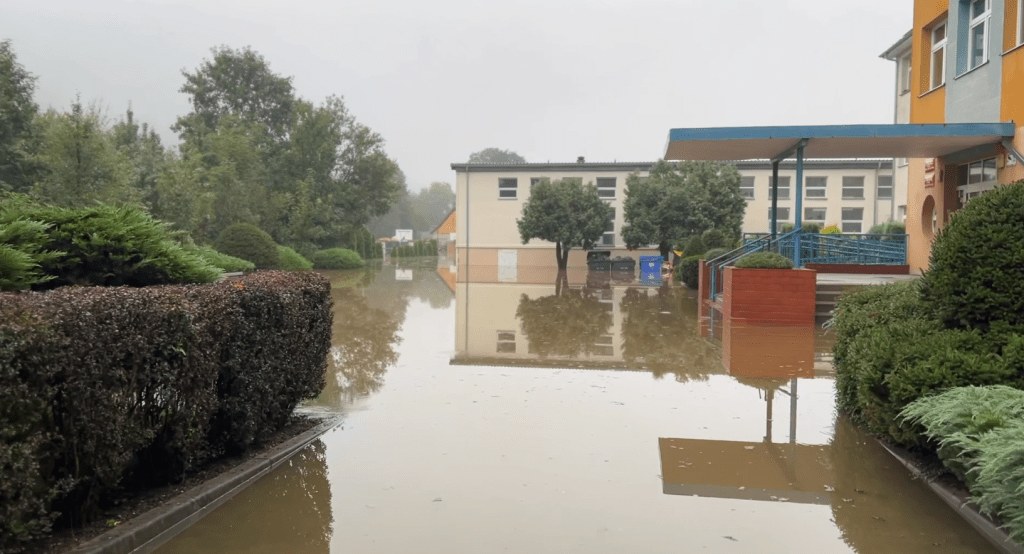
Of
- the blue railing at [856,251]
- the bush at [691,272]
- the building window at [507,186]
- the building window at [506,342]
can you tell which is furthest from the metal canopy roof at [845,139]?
the building window at [507,186]

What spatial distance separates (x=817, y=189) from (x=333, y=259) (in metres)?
28.3

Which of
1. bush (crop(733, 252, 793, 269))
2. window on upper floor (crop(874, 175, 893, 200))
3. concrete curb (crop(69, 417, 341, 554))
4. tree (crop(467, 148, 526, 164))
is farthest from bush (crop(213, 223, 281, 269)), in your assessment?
tree (crop(467, 148, 526, 164))

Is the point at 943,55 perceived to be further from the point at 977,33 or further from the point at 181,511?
the point at 181,511

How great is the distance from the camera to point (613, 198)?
48.7 m

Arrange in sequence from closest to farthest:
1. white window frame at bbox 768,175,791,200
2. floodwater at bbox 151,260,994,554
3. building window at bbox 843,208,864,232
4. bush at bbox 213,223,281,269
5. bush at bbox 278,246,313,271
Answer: floodwater at bbox 151,260,994,554 < bush at bbox 213,223,281,269 < bush at bbox 278,246,313,271 < white window frame at bbox 768,175,791,200 < building window at bbox 843,208,864,232

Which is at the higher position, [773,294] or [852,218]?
[852,218]

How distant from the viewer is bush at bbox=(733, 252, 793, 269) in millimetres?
15312

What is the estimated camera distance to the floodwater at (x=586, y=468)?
448 centimetres

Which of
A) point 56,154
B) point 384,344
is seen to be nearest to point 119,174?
point 56,154

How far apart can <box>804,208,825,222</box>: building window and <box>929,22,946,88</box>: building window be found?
94.4ft

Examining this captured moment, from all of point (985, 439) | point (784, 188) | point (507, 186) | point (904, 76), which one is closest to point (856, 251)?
point (904, 76)

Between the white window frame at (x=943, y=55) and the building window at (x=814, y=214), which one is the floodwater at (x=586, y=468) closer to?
the white window frame at (x=943, y=55)

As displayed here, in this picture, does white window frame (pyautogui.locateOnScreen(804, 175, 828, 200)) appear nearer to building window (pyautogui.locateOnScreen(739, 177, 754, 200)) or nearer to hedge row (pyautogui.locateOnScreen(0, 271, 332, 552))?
building window (pyautogui.locateOnScreen(739, 177, 754, 200))

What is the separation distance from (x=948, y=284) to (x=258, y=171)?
138 ft
